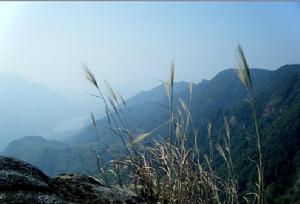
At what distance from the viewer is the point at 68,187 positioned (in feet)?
8.90

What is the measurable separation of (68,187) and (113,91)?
58.0 inches

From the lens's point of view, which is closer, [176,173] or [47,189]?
[47,189]

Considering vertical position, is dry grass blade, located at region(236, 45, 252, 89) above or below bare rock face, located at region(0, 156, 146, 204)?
above

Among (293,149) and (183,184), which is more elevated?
(183,184)

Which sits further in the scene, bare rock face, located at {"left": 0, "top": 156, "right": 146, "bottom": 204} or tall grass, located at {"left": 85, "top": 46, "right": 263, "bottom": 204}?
tall grass, located at {"left": 85, "top": 46, "right": 263, "bottom": 204}

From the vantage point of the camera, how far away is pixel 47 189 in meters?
2.25

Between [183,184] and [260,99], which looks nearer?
[183,184]

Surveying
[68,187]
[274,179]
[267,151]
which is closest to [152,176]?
[68,187]

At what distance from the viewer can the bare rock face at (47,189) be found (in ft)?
6.72

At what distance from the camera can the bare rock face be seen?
6.72 ft

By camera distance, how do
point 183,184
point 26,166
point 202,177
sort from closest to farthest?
point 26,166, point 183,184, point 202,177

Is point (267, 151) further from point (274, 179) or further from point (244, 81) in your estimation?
point (244, 81)

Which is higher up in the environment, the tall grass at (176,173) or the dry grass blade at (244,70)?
the dry grass blade at (244,70)

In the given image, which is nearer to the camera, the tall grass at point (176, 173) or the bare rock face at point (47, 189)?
the bare rock face at point (47, 189)
